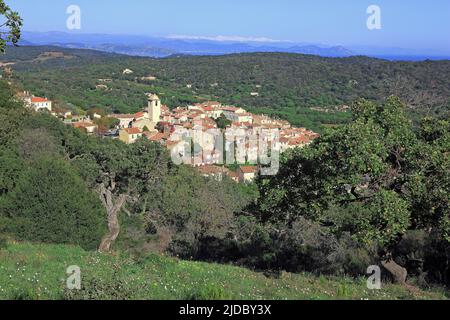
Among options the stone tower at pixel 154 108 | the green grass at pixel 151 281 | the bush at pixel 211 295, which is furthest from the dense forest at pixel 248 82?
the bush at pixel 211 295

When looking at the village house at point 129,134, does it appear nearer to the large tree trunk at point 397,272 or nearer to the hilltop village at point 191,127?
the hilltop village at point 191,127

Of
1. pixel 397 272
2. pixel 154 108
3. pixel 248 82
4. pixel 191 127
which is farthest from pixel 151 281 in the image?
pixel 248 82

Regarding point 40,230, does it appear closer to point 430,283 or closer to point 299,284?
point 299,284

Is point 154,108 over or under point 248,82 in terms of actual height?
under

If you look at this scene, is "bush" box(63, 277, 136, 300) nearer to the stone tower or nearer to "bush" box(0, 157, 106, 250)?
"bush" box(0, 157, 106, 250)

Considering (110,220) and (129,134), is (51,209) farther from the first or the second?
(129,134)
